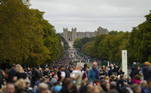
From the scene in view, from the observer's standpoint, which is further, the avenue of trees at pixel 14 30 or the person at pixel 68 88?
the avenue of trees at pixel 14 30

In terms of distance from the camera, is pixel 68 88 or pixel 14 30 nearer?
pixel 68 88

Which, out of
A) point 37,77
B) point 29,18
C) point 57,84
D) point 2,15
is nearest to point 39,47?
point 29,18

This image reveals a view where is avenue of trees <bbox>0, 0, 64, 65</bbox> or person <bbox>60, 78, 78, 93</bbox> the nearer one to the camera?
person <bbox>60, 78, 78, 93</bbox>

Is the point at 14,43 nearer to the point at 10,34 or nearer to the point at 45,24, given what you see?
the point at 10,34

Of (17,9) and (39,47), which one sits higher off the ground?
(17,9)

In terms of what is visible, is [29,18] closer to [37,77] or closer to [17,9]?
[17,9]

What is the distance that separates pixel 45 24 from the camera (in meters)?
123

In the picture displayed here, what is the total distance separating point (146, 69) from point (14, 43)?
47014mm

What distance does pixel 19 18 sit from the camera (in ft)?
241

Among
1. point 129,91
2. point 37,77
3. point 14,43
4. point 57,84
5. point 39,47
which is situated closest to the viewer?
point 129,91

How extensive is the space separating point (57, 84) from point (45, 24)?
102 metres

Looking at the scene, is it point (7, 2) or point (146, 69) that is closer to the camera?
point (146, 69)

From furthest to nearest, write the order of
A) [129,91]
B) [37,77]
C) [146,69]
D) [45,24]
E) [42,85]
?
[45,24] < [37,77] < [146,69] < [129,91] < [42,85]

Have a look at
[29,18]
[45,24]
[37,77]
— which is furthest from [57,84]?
[45,24]
